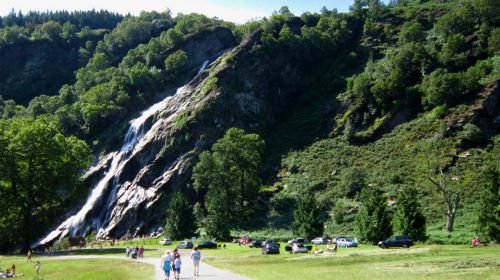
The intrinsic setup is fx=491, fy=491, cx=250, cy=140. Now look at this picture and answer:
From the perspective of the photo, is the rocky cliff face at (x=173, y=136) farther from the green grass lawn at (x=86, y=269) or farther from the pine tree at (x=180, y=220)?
the green grass lawn at (x=86, y=269)

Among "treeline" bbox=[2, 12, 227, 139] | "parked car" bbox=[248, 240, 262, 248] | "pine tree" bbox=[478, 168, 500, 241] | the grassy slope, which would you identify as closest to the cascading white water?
"treeline" bbox=[2, 12, 227, 139]

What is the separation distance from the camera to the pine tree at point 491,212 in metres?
55.0

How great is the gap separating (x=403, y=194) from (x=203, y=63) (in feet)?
327

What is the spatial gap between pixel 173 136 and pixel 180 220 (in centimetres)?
3358

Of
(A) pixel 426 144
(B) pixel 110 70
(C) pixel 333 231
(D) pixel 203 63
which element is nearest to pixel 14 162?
(C) pixel 333 231

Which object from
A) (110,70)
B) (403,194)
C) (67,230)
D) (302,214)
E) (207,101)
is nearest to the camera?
(403,194)

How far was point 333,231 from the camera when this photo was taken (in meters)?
79.6

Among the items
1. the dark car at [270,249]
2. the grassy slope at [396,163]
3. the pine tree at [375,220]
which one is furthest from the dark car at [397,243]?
the grassy slope at [396,163]

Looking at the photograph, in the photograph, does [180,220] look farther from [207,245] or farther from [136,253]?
[136,253]

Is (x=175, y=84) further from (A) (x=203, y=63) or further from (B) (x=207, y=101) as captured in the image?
(B) (x=207, y=101)

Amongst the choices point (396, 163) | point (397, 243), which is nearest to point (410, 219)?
point (397, 243)

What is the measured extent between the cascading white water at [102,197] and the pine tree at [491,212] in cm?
7258

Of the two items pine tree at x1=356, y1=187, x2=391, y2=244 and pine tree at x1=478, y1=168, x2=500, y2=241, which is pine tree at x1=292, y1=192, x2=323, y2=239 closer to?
pine tree at x1=356, y1=187, x2=391, y2=244

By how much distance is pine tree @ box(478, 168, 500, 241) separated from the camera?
55.0 m
